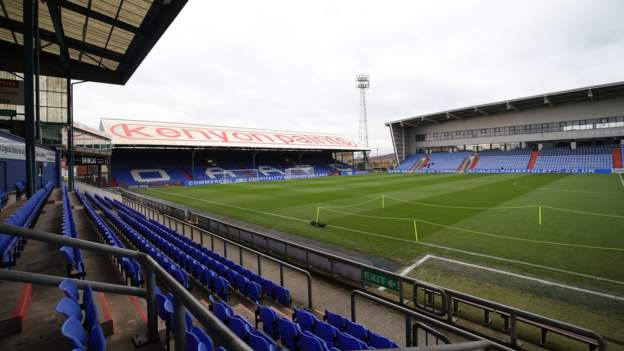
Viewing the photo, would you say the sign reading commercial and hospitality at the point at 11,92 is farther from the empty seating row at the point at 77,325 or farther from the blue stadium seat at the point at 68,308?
the blue stadium seat at the point at 68,308

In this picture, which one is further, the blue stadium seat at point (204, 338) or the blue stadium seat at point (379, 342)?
the blue stadium seat at point (379, 342)

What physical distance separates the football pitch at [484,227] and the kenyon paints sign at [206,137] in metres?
22.4

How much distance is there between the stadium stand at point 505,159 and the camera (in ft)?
170

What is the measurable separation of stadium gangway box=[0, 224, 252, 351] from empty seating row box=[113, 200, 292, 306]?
10.8 feet

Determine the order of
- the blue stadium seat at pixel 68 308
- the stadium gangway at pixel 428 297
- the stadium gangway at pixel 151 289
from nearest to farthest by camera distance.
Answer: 1. the stadium gangway at pixel 151 289
2. the blue stadium seat at pixel 68 308
3. the stadium gangway at pixel 428 297

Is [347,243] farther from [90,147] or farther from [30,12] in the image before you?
[90,147]

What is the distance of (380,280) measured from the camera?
22.5 ft

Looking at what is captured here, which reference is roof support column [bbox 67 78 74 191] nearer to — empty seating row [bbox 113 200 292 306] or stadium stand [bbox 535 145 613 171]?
empty seating row [bbox 113 200 292 306]

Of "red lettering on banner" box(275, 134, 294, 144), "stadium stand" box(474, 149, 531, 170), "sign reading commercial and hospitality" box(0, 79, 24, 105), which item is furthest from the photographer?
"red lettering on banner" box(275, 134, 294, 144)

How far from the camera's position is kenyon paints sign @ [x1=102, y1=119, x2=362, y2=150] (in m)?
40.0

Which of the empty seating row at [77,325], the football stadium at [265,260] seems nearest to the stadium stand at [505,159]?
the football stadium at [265,260]

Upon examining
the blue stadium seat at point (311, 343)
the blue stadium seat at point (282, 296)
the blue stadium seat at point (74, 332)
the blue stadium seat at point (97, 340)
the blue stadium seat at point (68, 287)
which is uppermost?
the blue stadium seat at point (68, 287)

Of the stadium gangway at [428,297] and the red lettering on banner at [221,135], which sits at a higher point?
the red lettering on banner at [221,135]

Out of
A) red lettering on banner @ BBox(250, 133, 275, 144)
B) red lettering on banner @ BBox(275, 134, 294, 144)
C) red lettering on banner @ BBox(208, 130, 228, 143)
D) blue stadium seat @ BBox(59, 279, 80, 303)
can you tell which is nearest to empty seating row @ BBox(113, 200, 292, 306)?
blue stadium seat @ BBox(59, 279, 80, 303)
